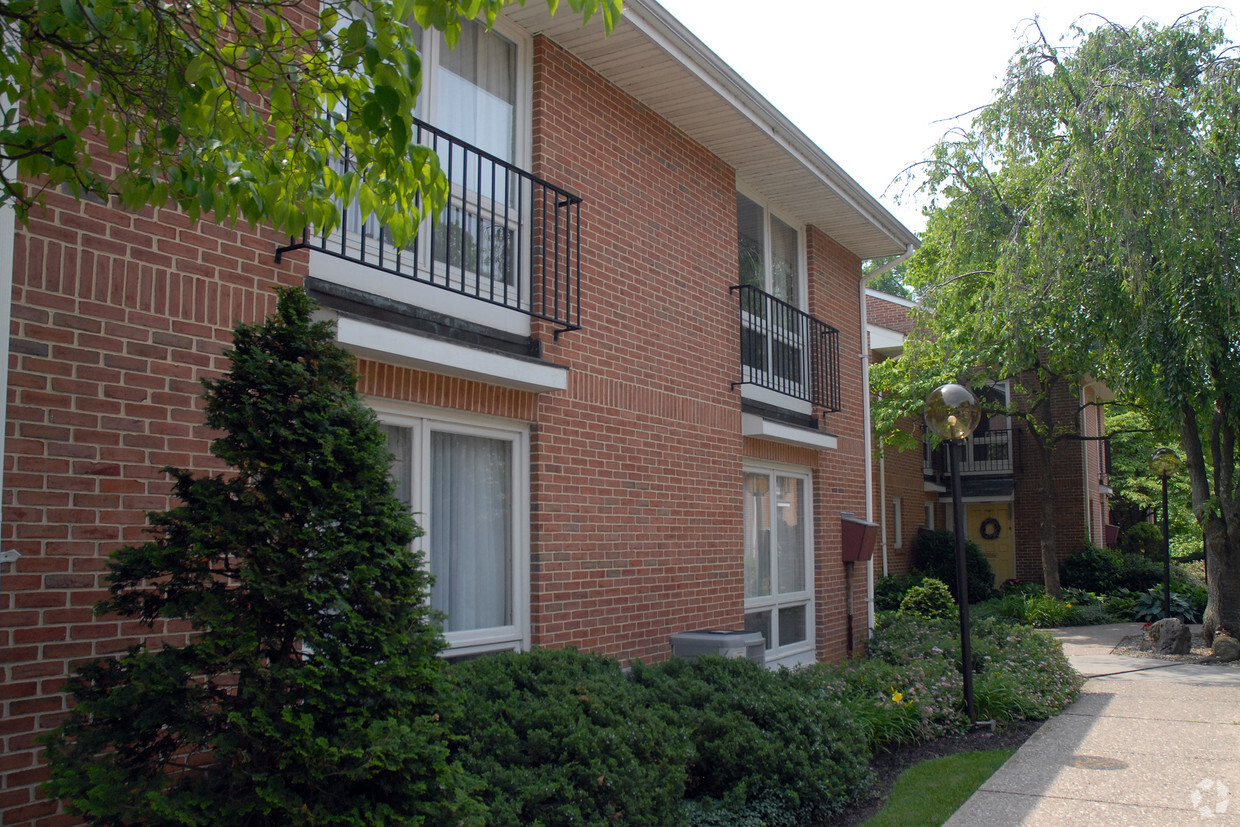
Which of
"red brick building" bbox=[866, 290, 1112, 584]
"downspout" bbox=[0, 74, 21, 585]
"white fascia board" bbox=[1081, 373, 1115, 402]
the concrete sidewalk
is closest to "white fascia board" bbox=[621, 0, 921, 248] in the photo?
"downspout" bbox=[0, 74, 21, 585]

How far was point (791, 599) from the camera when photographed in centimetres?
1047

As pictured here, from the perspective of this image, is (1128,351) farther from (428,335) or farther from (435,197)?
(435,197)

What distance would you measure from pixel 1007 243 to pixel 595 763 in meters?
11.4

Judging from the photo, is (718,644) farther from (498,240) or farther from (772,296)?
(772,296)

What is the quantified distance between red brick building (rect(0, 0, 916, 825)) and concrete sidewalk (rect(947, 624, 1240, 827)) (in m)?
2.70

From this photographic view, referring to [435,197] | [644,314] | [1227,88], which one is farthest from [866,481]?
[435,197]

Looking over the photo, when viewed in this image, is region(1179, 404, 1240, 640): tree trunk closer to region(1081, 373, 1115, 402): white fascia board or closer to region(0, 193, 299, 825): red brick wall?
region(1081, 373, 1115, 402): white fascia board

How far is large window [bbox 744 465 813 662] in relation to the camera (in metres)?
9.80

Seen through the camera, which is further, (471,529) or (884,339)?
(884,339)

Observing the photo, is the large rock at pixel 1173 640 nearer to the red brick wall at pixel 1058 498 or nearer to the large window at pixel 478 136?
the red brick wall at pixel 1058 498

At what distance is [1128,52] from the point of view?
1377 cm

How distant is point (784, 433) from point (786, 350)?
4.11ft

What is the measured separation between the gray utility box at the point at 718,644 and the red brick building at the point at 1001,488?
15.7m

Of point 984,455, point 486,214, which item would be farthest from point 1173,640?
point 984,455
